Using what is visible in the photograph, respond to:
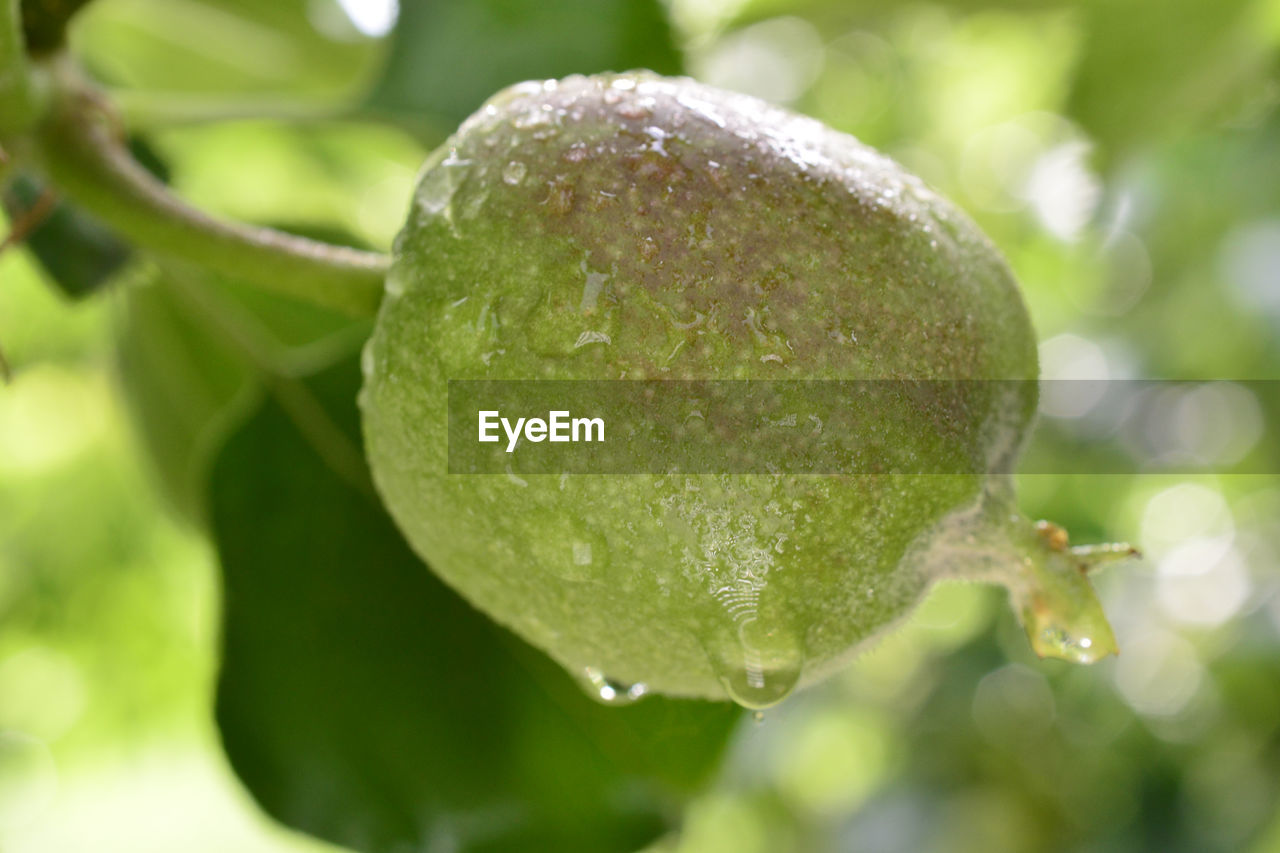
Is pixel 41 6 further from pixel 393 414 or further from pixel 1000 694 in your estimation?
pixel 1000 694

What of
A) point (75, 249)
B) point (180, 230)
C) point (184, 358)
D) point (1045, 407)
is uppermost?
point (180, 230)

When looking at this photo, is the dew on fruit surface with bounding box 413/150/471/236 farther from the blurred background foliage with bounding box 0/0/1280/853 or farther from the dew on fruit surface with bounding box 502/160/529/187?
the blurred background foliage with bounding box 0/0/1280/853

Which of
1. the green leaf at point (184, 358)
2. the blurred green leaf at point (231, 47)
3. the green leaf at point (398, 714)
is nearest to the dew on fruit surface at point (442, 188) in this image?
the green leaf at point (398, 714)

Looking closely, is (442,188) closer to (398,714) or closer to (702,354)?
(702,354)

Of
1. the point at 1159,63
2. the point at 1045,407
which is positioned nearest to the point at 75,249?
the point at 1159,63

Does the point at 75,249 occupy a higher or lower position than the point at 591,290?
lower

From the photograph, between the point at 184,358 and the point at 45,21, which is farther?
the point at 184,358

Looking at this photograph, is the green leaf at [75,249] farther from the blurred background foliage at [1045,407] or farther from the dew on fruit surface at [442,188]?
the dew on fruit surface at [442,188]
